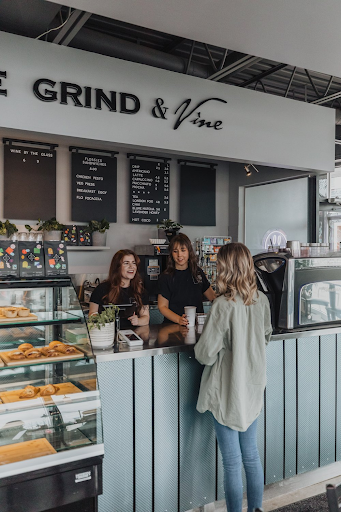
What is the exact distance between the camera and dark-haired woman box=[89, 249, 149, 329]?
10.9 ft

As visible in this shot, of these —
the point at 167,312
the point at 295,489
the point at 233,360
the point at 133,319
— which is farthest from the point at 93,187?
the point at 295,489

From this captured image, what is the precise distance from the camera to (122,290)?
11.1ft

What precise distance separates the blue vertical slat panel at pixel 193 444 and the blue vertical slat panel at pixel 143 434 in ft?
0.65

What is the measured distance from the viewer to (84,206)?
5652 millimetres

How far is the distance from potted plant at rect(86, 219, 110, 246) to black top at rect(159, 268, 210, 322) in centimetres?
210

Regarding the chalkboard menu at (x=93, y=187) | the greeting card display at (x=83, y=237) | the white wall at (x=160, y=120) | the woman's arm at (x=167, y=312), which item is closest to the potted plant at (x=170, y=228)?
the chalkboard menu at (x=93, y=187)

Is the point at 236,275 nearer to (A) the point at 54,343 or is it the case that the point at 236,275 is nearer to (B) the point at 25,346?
(A) the point at 54,343

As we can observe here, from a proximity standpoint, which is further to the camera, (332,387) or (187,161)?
(187,161)

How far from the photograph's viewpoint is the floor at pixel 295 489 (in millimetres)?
2795

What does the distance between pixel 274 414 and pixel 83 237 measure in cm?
343

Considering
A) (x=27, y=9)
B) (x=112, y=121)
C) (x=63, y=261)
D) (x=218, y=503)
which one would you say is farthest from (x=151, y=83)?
(x=218, y=503)

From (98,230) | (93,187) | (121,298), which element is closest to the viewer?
(121,298)

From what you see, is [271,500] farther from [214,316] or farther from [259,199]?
[259,199]

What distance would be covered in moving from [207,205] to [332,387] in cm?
383
